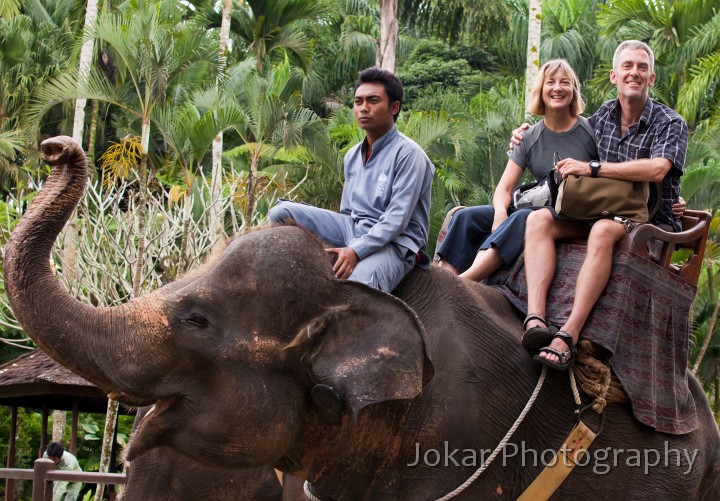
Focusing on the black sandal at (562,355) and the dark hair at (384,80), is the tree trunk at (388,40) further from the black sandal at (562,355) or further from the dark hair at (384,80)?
the black sandal at (562,355)

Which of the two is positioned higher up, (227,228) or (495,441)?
(495,441)

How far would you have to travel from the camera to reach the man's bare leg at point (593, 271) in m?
4.30

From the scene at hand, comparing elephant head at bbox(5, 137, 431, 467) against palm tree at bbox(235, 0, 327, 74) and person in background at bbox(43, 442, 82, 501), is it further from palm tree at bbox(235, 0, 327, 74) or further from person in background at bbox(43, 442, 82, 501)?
palm tree at bbox(235, 0, 327, 74)

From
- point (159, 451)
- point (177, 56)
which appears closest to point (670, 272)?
point (159, 451)

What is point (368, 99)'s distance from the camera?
4.34 m

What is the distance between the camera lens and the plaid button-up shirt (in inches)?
184

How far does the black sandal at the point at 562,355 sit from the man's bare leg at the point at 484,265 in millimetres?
643

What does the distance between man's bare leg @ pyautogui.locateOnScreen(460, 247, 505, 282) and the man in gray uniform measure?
549 mm

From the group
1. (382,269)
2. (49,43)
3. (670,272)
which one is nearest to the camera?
(382,269)

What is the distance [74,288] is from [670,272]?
1003 cm

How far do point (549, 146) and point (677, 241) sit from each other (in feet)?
2.47

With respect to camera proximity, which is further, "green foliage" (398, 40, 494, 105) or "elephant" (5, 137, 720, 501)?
"green foliage" (398, 40, 494, 105)

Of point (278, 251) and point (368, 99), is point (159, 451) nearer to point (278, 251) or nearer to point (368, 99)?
point (278, 251)

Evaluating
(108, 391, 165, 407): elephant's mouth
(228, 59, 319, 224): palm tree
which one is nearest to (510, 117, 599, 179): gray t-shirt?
(108, 391, 165, 407): elephant's mouth
